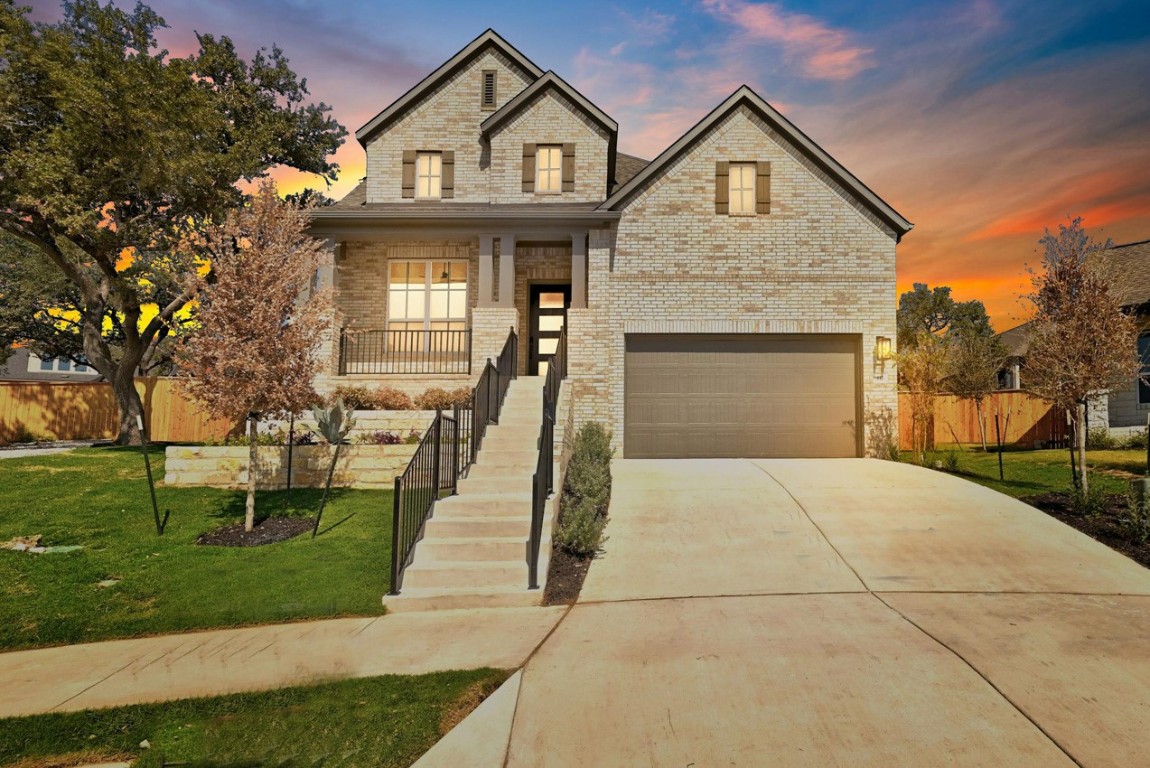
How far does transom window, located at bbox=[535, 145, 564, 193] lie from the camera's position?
52.6 feet

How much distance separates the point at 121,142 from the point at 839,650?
1620 centimetres

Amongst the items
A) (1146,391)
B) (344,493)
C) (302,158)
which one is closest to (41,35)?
(302,158)

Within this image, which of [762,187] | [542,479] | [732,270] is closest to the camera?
[542,479]

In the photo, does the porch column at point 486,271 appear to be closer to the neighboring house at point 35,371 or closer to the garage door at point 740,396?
the garage door at point 740,396

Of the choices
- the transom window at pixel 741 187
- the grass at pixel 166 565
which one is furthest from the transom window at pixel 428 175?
the grass at pixel 166 565

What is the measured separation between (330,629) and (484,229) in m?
10.8

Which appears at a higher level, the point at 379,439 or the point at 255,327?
the point at 255,327

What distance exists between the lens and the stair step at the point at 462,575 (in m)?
6.60

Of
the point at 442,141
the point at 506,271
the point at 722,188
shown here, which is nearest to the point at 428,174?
the point at 442,141

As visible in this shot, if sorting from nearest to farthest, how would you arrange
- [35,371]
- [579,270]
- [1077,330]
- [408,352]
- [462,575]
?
1. [462,575]
2. [1077,330]
3. [579,270]
4. [408,352]
5. [35,371]

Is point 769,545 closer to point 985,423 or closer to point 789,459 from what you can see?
point 789,459

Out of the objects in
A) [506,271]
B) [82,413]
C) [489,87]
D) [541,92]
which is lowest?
[82,413]

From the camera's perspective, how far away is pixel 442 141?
54.9 feet

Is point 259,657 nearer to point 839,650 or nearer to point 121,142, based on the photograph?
point 839,650
